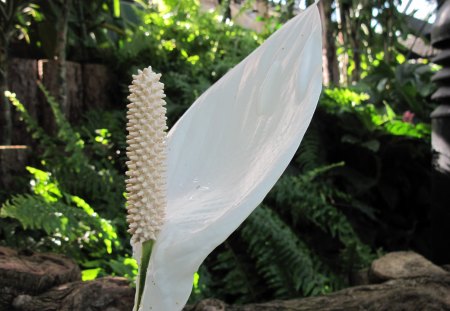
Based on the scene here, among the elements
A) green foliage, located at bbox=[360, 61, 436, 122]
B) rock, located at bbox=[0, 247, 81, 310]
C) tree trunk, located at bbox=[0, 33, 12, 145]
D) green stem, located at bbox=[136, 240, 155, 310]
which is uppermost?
green foliage, located at bbox=[360, 61, 436, 122]

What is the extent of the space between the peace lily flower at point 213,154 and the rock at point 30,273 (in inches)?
17.9

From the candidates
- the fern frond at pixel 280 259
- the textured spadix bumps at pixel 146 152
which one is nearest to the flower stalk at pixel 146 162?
the textured spadix bumps at pixel 146 152

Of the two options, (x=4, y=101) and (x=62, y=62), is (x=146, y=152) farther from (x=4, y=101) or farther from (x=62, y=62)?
(x=62, y=62)

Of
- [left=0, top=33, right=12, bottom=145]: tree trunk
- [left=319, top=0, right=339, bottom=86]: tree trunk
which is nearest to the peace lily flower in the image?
[left=0, top=33, right=12, bottom=145]: tree trunk

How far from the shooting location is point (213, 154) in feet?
2.17

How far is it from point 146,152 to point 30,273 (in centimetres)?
55

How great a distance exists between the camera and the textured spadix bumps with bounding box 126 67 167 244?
1.87 feet

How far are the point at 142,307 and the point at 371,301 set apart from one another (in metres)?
0.57

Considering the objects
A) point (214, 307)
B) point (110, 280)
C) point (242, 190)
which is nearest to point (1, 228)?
point (110, 280)

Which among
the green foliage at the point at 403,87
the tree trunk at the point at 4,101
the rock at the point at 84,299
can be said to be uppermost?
the green foliage at the point at 403,87

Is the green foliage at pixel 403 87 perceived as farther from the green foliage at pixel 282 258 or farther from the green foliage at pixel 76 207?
the green foliage at pixel 76 207

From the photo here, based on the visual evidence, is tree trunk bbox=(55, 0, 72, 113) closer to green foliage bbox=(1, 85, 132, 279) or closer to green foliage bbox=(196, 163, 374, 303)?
green foliage bbox=(1, 85, 132, 279)

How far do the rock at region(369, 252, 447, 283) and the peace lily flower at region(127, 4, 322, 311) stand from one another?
29.2 inches

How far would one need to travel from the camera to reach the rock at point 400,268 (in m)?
1.23
